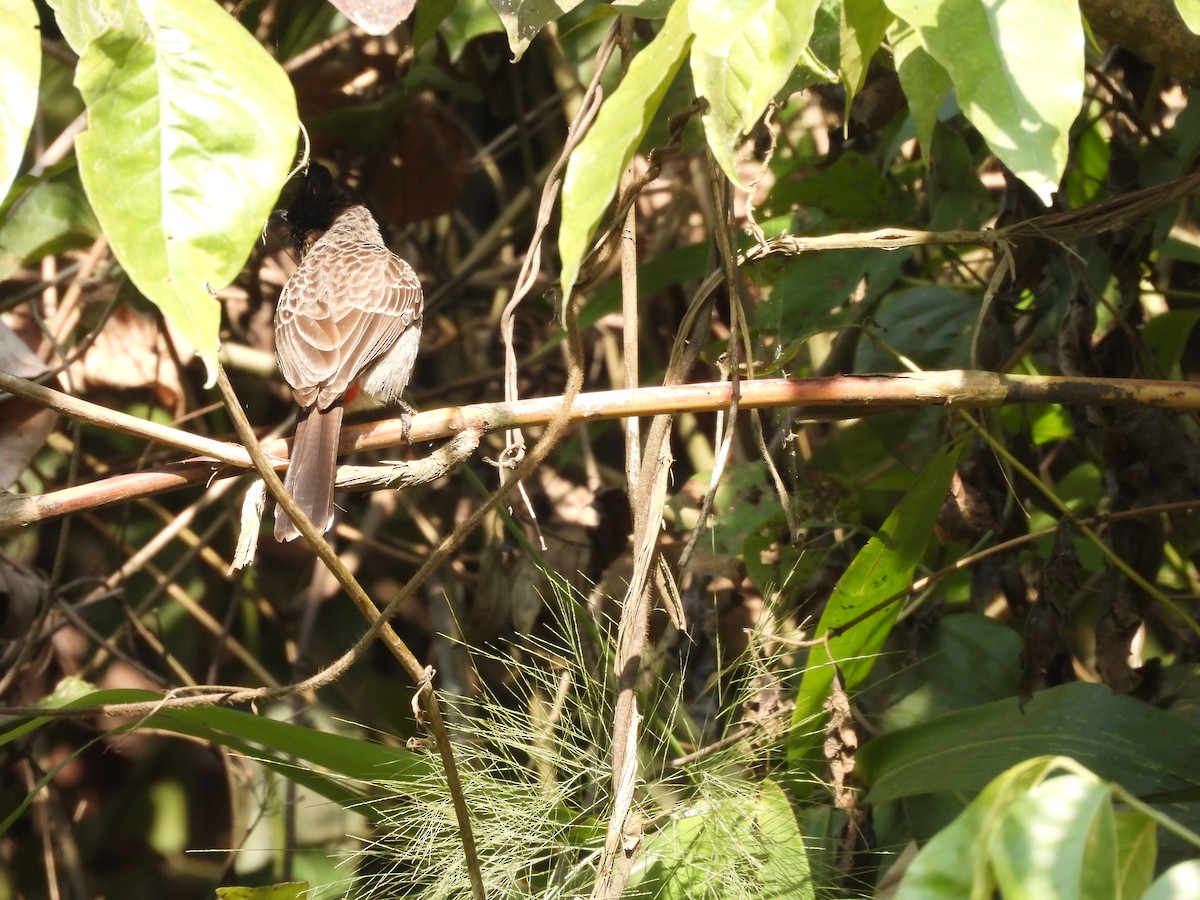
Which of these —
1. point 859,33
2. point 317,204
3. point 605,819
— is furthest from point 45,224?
point 859,33

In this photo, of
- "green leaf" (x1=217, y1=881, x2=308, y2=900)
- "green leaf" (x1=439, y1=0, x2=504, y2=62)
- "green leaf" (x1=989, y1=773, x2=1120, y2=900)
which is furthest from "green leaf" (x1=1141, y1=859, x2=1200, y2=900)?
"green leaf" (x1=439, y1=0, x2=504, y2=62)

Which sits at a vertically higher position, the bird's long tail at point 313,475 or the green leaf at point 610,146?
the green leaf at point 610,146

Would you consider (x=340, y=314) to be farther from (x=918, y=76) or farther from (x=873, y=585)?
(x=918, y=76)

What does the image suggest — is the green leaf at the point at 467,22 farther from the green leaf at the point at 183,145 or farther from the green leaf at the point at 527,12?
the green leaf at the point at 183,145

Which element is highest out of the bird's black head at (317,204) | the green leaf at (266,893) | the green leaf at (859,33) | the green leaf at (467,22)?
the green leaf at (467,22)

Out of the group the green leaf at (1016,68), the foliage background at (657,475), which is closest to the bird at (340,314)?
the foliage background at (657,475)

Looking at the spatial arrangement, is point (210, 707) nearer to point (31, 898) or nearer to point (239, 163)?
point (239, 163)

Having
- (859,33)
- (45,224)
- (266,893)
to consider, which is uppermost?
(859,33)
